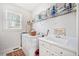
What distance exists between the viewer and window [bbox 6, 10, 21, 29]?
1152mm

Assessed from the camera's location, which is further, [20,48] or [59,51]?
[20,48]

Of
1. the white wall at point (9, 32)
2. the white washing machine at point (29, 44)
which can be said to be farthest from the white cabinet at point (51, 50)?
the white wall at point (9, 32)

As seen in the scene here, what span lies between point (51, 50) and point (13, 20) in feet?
1.82

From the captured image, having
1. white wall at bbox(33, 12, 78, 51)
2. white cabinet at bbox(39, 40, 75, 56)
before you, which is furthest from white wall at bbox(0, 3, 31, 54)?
white cabinet at bbox(39, 40, 75, 56)

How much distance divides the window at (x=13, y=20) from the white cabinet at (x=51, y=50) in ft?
1.12

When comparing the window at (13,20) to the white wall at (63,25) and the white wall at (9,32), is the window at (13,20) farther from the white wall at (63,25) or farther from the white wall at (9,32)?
the white wall at (63,25)

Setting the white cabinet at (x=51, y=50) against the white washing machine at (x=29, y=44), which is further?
the white washing machine at (x=29, y=44)

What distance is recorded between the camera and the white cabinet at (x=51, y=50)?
3.45 feet

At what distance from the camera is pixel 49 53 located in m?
1.16

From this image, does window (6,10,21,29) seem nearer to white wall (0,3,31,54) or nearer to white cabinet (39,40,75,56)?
white wall (0,3,31,54)

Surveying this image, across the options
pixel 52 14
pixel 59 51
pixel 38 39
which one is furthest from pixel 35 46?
pixel 52 14

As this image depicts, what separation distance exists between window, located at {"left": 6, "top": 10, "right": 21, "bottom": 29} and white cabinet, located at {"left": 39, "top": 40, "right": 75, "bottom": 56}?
1.12 feet

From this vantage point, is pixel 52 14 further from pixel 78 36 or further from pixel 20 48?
pixel 20 48

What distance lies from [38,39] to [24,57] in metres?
0.26
